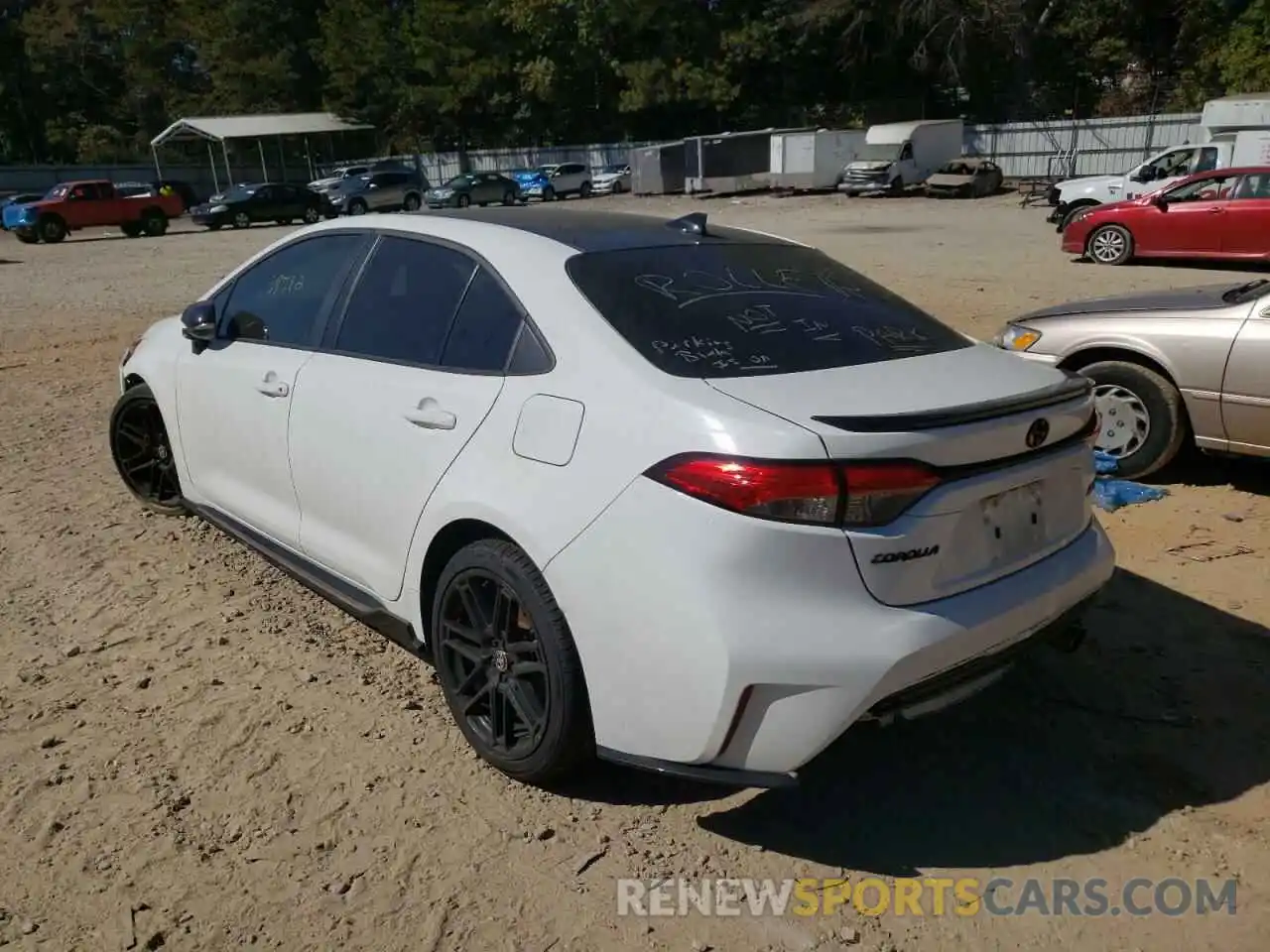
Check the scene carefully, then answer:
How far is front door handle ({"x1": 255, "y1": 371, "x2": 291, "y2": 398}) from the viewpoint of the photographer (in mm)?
3734

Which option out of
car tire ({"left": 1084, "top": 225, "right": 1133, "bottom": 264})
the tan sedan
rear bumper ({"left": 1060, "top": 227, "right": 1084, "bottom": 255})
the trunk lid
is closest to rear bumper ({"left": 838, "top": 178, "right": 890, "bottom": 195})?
rear bumper ({"left": 1060, "top": 227, "right": 1084, "bottom": 255})

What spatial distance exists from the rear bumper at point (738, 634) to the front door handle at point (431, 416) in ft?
2.13

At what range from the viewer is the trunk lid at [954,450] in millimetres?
2418

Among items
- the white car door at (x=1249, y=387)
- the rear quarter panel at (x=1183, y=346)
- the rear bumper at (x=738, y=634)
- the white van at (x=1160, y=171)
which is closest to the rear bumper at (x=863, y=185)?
the white van at (x=1160, y=171)

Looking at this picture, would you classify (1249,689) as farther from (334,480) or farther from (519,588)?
(334,480)

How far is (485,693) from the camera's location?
305 cm

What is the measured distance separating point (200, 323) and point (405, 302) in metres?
1.32

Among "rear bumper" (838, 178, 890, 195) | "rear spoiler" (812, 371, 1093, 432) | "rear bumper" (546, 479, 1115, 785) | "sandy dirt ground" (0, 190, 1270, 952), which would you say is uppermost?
"rear spoiler" (812, 371, 1093, 432)

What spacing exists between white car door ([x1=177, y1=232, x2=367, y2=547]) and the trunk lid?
1.88m

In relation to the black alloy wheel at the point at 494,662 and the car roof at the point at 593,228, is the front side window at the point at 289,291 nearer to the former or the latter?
the car roof at the point at 593,228

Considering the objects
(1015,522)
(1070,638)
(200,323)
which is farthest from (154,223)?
(1015,522)

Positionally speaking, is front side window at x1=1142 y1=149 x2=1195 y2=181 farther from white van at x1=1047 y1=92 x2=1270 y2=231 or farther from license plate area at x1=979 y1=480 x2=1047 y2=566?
license plate area at x1=979 y1=480 x2=1047 y2=566

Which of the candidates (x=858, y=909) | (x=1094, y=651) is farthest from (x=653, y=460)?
(x=1094, y=651)

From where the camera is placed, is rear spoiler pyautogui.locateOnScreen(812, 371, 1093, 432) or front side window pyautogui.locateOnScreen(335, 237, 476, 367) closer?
rear spoiler pyautogui.locateOnScreen(812, 371, 1093, 432)
